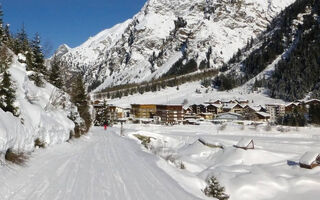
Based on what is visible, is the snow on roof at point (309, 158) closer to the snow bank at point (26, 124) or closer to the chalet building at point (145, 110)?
the snow bank at point (26, 124)

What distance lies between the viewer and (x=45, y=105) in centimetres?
2644

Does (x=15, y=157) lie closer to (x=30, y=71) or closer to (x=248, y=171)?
(x=30, y=71)

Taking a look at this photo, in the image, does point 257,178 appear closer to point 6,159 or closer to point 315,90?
point 6,159

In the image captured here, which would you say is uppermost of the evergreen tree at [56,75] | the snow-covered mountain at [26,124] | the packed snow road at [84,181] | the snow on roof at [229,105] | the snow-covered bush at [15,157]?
the evergreen tree at [56,75]

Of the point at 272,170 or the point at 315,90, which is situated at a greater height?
the point at 315,90

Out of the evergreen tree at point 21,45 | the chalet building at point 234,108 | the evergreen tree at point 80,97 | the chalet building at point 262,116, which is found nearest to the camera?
the evergreen tree at point 21,45

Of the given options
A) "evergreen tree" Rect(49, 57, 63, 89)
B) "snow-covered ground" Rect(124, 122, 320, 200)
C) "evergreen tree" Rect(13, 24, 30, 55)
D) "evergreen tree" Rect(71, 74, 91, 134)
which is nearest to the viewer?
"snow-covered ground" Rect(124, 122, 320, 200)

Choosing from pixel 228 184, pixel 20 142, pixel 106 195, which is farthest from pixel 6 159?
pixel 228 184

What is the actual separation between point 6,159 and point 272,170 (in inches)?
1060

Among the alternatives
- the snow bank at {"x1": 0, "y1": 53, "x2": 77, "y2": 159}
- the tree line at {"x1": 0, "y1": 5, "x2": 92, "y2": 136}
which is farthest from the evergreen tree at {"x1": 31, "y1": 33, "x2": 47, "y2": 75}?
the snow bank at {"x1": 0, "y1": 53, "x2": 77, "y2": 159}

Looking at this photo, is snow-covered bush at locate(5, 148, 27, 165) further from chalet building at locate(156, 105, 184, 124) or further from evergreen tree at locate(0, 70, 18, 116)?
chalet building at locate(156, 105, 184, 124)

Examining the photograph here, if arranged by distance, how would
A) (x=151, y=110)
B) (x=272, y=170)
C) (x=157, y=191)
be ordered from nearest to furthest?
(x=157, y=191)
(x=272, y=170)
(x=151, y=110)

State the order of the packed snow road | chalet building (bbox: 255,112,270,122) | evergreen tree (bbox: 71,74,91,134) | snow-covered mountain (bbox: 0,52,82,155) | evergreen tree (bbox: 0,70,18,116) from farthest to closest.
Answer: chalet building (bbox: 255,112,270,122)
evergreen tree (bbox: 71,74,91,134)
evergreen tree (bbox: 0,70,18,116)
snow-covered mountain (bbox: 0,52,82,155)
the packed snow road

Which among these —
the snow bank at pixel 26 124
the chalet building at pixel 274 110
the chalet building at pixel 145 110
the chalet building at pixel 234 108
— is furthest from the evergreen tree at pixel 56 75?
the chalet building at pixel 145 110
